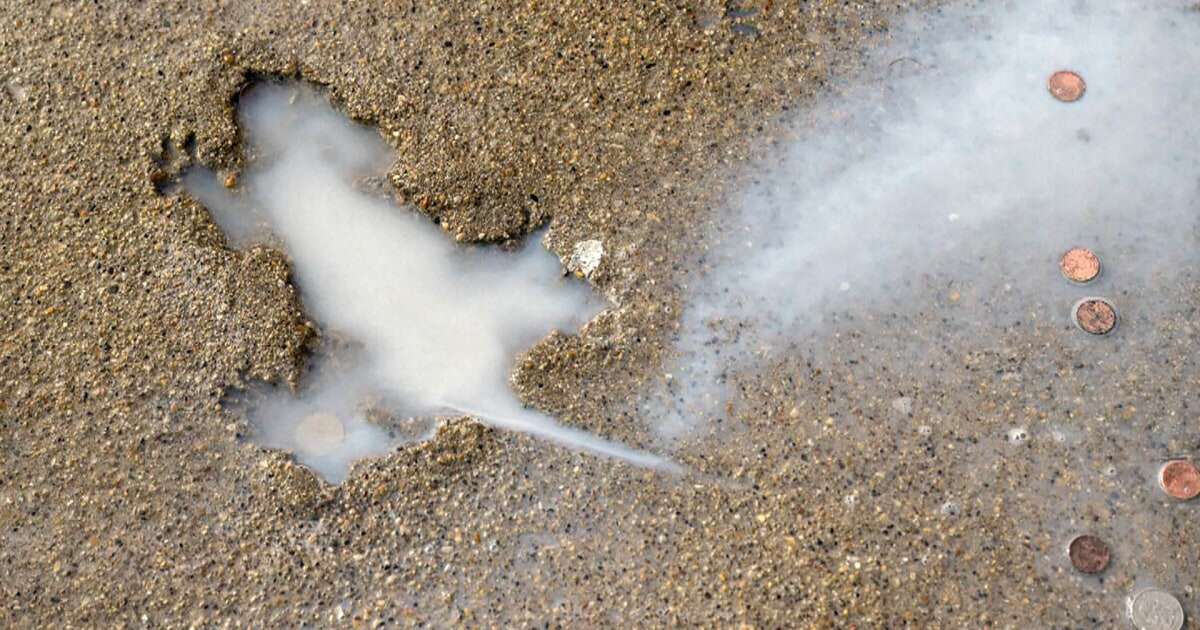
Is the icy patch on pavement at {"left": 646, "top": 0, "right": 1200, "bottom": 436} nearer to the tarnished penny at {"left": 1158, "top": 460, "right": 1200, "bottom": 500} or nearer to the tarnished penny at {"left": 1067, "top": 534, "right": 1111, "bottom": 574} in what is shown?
the tarnished penny at {"left": 1158, "top": 460, "right": 1200, "bottom": 500}

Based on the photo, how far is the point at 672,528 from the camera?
2766 mm

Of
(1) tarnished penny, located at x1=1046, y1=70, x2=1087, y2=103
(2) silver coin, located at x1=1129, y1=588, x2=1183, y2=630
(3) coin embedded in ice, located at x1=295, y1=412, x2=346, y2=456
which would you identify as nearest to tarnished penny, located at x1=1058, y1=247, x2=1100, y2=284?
(1) tarnished penny, located at x1=1046, y1=70, x2=1087, y2=103

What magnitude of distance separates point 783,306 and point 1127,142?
1133 millimetres

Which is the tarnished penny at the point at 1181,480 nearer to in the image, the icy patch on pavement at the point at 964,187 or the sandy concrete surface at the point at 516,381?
the sandy concrete surface at the point at 516,381

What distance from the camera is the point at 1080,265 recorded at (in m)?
2.93

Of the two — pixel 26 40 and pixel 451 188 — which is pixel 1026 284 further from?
pixel 26 40

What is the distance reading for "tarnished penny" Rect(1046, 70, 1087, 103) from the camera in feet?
10.2

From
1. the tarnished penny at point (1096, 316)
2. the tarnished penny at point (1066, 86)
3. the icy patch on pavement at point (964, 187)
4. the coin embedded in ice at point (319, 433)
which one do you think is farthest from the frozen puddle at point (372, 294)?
the tarnished penny at point (1066, 86)

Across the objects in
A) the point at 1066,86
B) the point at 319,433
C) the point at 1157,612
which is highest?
the point at 319,433

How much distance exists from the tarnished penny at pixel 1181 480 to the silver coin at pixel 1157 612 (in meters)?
0.27

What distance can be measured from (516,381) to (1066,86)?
1.85 meters

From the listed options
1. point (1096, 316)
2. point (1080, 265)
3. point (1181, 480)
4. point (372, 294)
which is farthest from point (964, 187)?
point (372, 294)

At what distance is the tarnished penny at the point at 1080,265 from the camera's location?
2.92 meters

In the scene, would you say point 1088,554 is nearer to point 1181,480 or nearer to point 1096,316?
point 1181,480
